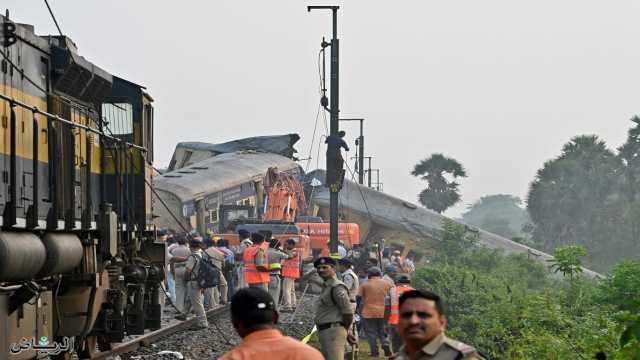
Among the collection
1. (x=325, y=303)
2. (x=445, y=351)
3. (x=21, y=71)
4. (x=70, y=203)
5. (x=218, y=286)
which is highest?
(x=21, y=71)

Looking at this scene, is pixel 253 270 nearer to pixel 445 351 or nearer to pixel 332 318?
pixel 332 318

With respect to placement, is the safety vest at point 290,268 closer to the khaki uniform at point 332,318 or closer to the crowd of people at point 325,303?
the crowd of people at point 325,303

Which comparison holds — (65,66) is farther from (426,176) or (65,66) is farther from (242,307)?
(426,176)

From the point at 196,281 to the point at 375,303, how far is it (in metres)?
4.56

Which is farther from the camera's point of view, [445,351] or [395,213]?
[395,213]

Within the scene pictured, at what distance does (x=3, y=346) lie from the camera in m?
9.50

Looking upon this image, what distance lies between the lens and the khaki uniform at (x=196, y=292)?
19.5 meters

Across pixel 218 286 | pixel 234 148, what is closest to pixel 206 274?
pixel 218 286

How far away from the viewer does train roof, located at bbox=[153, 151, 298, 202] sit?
37.3 metres

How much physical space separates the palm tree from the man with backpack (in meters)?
53.3

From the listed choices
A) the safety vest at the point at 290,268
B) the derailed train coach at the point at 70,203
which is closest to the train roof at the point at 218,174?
the safety vest at the point at 290,268

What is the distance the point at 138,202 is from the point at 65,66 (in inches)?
128

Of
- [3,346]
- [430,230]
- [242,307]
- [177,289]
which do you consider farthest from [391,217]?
[242,307]

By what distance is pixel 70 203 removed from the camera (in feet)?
38.6
